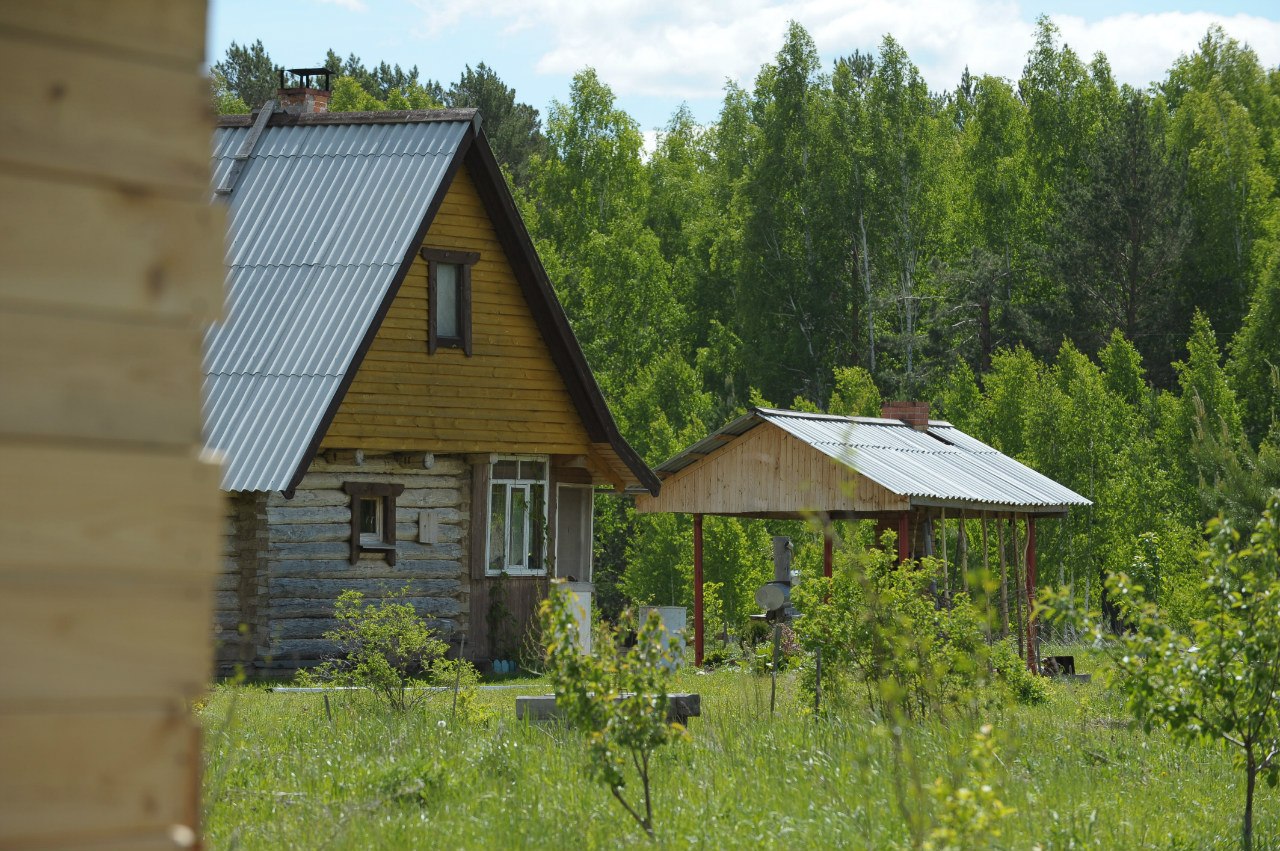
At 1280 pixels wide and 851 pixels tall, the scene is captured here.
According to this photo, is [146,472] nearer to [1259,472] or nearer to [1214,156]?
[1259,472]

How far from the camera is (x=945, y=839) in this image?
5539 millimetres

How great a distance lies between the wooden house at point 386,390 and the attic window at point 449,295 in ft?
0.09

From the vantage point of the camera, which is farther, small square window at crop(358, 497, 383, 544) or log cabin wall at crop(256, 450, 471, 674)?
small square window at crop(358, 497, 383, 544)

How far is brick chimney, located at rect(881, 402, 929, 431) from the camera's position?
84.8 feet

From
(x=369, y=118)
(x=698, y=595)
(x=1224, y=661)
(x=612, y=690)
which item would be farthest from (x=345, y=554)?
(x=1224, y=661)

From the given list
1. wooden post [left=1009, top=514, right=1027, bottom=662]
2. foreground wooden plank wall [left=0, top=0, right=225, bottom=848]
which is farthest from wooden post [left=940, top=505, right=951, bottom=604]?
foreground wooden plank wall [left=0, top=0, right=225, bottom=848]

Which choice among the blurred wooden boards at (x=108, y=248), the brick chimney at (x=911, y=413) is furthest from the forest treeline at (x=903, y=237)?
the blurred wooden boards at (x=108, y=248)

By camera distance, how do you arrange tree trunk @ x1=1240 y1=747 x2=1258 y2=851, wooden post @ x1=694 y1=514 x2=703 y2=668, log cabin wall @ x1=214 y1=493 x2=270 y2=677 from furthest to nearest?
wooden post @ x1=694 y1=514 x2=703 y2=668 → log cabin wall @ x1=214 y1=493 x2=270 y2=677 → tree trunk @ x1=1240 y1=747 x2=1258 y2=851

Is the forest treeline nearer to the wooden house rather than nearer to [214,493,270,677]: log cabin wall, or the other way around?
the wooden house

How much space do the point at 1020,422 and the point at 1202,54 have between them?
2477cm

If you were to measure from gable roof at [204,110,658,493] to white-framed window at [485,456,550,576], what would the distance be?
3.57 feet

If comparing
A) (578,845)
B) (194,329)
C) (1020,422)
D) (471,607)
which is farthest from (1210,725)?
(1020,422)

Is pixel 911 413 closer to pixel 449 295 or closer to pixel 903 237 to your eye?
pixel 449 295

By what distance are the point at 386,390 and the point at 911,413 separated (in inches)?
423
